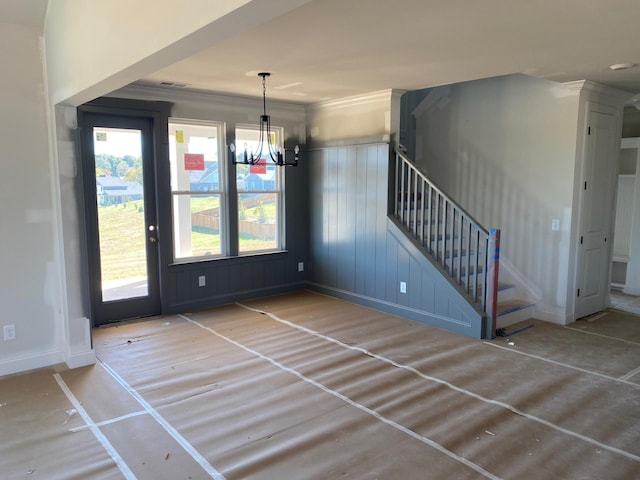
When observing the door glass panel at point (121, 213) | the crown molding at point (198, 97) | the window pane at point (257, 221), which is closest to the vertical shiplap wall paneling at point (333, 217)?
the window pane at point (257, 221)

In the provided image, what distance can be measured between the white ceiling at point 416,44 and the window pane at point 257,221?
5.24ft

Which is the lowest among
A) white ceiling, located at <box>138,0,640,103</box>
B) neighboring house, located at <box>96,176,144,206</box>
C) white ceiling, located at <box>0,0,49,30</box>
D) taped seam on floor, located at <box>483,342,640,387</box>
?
taped seam on floor, located at <box>483,342,640,387</box>

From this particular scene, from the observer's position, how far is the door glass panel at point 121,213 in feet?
16.1

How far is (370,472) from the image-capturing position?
2.46 m

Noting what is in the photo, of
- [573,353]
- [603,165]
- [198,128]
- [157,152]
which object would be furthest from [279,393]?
[603,165]

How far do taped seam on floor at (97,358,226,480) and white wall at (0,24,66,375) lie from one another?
0.67 metres

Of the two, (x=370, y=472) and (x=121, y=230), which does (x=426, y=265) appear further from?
(x=121, y=230)

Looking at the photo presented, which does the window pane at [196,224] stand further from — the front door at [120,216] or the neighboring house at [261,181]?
the neighboring house at [261,181]

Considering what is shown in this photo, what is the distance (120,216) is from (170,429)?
114 inches

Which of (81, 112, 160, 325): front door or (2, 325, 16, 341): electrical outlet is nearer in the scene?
(2, 325, 16, 341): electrical outlet

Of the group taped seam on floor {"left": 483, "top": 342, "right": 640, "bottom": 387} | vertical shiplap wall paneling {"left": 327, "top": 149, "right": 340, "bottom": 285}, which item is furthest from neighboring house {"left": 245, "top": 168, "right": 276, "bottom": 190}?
taped seam on floor {"left": 483, "top": 342, "right": 640, "bottom": 387}

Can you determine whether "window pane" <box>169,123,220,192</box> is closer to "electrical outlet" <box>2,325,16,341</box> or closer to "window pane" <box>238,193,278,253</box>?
"window pane" <box>238,193,278,253</box>

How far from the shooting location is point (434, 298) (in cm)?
499

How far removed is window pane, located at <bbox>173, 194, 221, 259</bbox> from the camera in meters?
5.50
